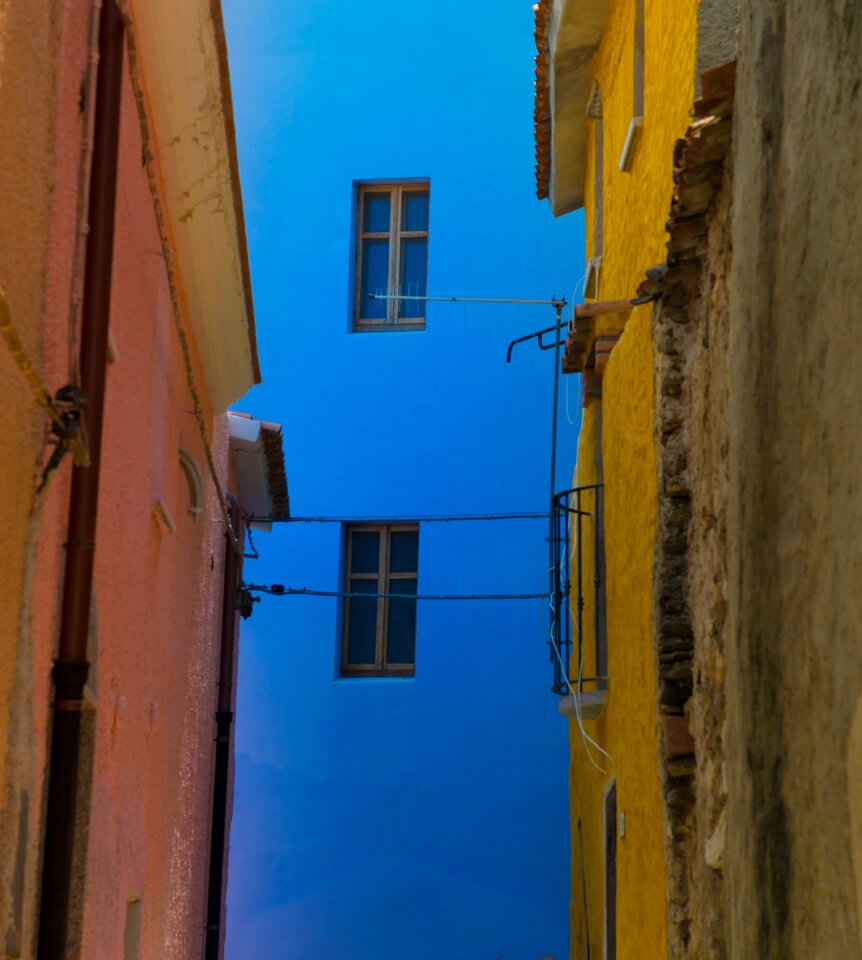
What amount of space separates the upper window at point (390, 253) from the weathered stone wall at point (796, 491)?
1258cm

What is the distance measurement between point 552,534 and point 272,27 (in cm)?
855

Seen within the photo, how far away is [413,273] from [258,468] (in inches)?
185

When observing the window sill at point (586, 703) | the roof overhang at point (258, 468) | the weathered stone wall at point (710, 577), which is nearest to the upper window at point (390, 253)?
the roof overhang at point (258, 468)

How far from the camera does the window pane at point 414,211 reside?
56.6 ft

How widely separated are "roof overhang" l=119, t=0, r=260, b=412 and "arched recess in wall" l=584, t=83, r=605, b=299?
3.86 m

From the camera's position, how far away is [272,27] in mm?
17688

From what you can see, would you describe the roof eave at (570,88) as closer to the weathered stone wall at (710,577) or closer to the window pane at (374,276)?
the window pane at (374,276)

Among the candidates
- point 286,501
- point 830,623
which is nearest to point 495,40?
point 286,501

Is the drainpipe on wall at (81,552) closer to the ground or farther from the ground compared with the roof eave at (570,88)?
closer to the ground

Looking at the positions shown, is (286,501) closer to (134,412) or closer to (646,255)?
(646,255)

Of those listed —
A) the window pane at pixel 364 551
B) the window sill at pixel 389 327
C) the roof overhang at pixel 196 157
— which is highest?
the window sill at pixel 389 327

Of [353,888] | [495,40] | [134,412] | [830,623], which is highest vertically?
[495,40]

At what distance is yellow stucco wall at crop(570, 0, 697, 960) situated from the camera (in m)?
7.65

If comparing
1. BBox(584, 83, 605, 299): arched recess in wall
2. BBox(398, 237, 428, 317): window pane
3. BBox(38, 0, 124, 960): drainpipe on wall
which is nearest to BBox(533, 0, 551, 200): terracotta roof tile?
BBox(584, 83, 605, 299): arched recess in wall
